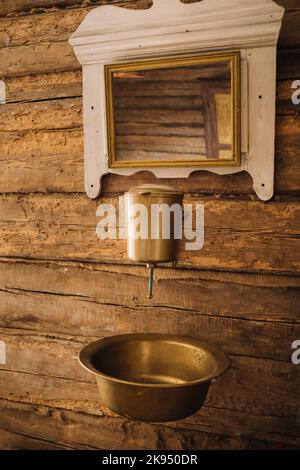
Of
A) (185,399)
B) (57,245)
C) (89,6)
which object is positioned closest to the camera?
(185,399)

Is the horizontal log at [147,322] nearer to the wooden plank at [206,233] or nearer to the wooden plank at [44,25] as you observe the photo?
the wooden plank at [206,233]

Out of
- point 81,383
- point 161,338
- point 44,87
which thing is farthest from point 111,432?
point 44,87

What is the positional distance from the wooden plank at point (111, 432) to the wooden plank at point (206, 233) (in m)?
0.68

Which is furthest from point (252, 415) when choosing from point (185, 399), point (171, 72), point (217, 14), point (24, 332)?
point (217, 14)

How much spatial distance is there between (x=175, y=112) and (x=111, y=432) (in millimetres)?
1487

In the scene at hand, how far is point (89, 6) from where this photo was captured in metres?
1.90

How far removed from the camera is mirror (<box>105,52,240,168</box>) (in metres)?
1.67

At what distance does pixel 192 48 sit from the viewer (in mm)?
1702

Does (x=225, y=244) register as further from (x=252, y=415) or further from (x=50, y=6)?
(x=50, y=6)

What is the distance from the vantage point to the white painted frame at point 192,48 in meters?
1.63

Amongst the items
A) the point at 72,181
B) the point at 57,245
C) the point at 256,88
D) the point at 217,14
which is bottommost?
the point at 57,245

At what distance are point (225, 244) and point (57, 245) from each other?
81 cm

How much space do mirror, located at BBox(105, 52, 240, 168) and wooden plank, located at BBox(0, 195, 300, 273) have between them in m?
0.21

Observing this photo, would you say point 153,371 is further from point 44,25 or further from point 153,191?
point 44,25
